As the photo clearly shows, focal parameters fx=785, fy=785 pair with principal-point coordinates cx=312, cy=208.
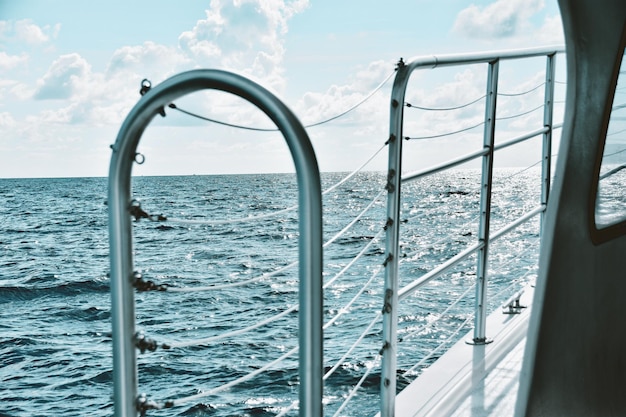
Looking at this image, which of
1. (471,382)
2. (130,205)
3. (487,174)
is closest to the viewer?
(130,205)

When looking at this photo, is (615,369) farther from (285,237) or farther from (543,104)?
(285,237)

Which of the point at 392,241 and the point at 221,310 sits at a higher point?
the point at 392,241

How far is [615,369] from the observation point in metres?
1.07

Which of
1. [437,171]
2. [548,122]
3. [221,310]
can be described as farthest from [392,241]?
[221,310]

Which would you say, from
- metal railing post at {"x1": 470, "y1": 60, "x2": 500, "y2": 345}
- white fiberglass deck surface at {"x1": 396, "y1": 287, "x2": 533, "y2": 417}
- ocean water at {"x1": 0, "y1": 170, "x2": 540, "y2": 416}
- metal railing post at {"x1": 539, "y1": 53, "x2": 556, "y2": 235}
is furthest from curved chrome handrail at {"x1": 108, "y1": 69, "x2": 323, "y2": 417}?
metal railing post at {"x1": 539, "y1": 53, "x2": 556, "y2": 235}

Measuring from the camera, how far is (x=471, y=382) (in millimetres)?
1447

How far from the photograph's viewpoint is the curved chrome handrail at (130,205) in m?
0.60

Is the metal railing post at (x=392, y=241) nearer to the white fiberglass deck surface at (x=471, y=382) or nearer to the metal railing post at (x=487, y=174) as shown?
the white fiberglass deck surface at (x=471, y=382)

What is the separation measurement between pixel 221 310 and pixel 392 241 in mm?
9750

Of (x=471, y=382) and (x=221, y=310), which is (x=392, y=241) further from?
(x=221, y=310)

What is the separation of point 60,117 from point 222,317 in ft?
98.3

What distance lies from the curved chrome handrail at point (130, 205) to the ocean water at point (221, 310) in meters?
0.04

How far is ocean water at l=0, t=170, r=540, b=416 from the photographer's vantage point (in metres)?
5.86

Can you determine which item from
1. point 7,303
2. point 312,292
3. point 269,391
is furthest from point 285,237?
point 312,292
